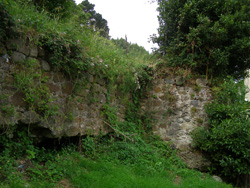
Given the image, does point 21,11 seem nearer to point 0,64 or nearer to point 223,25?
point 0,64

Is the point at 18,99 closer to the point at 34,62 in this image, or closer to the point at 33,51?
the point at 34,62

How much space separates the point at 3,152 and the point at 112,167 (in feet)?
6.66

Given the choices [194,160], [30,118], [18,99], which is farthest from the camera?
[194,160]

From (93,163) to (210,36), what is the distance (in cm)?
508

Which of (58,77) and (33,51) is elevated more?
(33,51)

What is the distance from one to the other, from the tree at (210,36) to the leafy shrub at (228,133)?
94 centimetres

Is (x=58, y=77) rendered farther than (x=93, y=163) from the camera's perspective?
No

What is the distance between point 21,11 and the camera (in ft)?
11.9

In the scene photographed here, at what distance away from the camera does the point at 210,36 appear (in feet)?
21.4

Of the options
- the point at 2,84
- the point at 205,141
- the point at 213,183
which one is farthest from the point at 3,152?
the point at 205,141

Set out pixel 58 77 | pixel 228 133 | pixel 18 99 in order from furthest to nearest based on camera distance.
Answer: pixel 228 133 < pixel 58 77 < pixel 18 99

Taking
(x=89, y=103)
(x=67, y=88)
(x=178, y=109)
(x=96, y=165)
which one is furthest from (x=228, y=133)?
(x=67, y=88)

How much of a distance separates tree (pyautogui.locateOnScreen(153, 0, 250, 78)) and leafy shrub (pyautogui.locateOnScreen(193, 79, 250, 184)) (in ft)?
3.07

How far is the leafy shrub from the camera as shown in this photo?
5.41 m
